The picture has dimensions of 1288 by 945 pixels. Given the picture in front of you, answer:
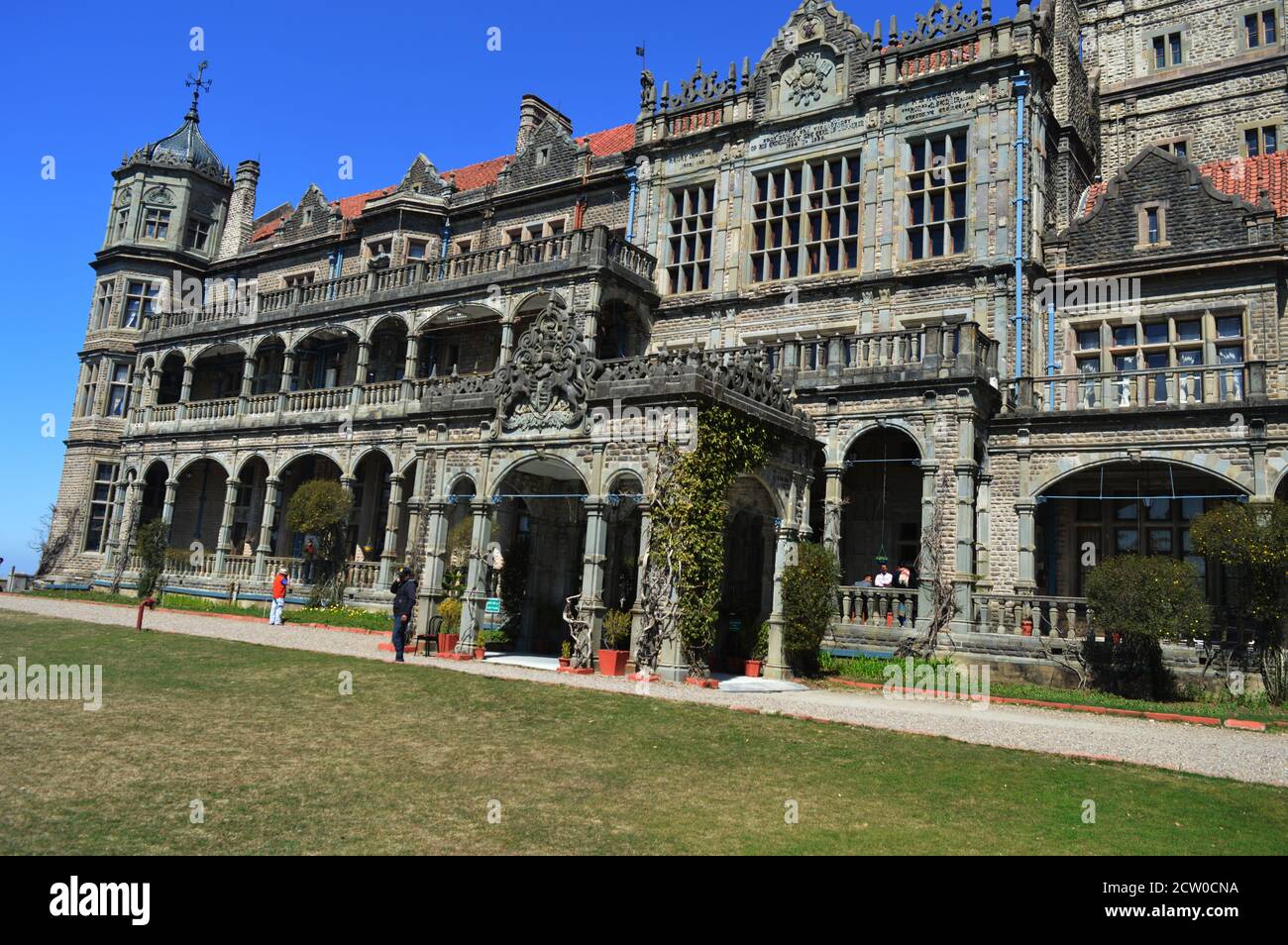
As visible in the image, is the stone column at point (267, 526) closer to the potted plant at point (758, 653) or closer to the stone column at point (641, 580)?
the potted plant at point (758, 653)

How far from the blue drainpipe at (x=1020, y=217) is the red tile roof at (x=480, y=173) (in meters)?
13.3

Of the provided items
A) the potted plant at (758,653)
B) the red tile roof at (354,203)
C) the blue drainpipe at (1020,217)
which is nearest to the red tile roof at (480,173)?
the red tile roof at (354,203)

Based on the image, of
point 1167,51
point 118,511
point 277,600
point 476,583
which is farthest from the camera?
point 118,511

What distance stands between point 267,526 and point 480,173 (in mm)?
16329

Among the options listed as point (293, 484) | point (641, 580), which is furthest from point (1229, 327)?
point (293, 484)

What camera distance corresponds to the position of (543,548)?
62.8 ft

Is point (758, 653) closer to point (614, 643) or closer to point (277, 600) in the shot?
point (614, 643)

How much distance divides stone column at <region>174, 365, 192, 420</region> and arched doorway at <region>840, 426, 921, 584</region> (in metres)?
25.9

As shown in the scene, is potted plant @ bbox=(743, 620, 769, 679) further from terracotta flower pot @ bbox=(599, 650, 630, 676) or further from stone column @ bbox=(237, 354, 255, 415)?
stone column @ bbox=(237, 354, 255, 415)

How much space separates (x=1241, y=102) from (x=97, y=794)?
31.3 m

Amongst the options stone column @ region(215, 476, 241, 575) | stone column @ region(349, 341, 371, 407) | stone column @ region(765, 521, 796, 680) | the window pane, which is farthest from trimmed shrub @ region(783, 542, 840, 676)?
stone column @ region(215, 476, 241, 575)

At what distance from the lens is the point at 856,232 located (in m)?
25.1

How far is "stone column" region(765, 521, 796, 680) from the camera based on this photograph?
55.5 feet

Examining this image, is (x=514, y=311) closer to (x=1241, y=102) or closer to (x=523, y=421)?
(x=523, y=421)
